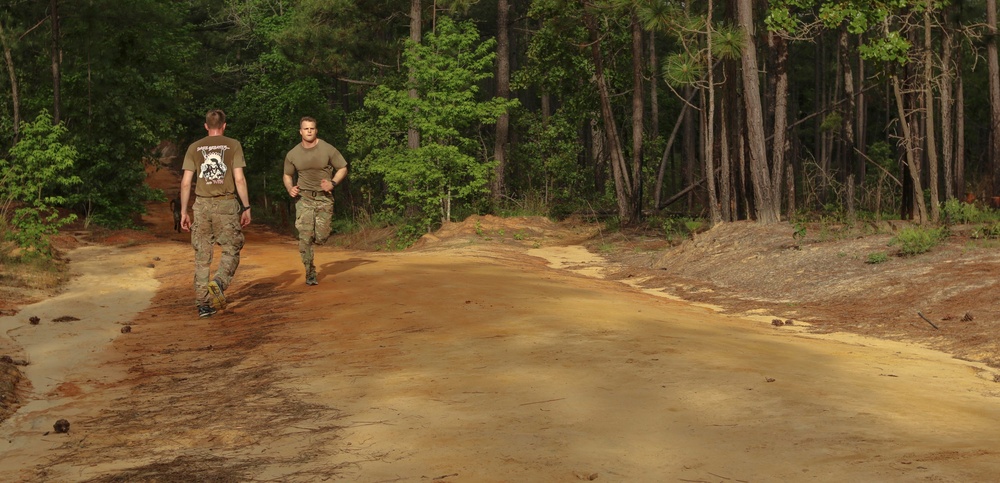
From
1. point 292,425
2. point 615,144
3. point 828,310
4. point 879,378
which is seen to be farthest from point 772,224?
point 292,425

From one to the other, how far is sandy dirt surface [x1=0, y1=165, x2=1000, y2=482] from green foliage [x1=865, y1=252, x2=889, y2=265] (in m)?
2.64

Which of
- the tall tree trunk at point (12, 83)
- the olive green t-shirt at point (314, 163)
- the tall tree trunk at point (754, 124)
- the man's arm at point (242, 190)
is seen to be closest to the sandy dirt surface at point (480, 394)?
the man's arm at point (242, 190)

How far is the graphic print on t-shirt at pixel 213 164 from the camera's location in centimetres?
1242

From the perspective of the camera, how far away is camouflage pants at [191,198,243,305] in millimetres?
12469

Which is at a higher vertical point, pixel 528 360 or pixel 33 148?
pixel 33 148

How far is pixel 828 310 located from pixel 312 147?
7.02 meters

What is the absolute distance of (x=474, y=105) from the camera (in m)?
26.2

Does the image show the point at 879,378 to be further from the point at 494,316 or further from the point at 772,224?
the point at 772,224

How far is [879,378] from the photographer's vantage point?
7.88 metres

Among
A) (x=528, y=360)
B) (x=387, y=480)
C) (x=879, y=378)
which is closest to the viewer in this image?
(x=387, y=480)

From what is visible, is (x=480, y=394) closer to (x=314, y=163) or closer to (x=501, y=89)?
(x=314, y=163)

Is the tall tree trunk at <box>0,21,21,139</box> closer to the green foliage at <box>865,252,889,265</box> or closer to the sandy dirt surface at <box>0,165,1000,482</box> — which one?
the sandy dirt surface at <box>0,165,1000,482</box>

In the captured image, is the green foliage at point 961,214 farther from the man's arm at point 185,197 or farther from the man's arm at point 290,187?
the man's arm at point 185,197

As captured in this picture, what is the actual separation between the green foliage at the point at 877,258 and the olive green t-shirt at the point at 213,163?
8.65m
